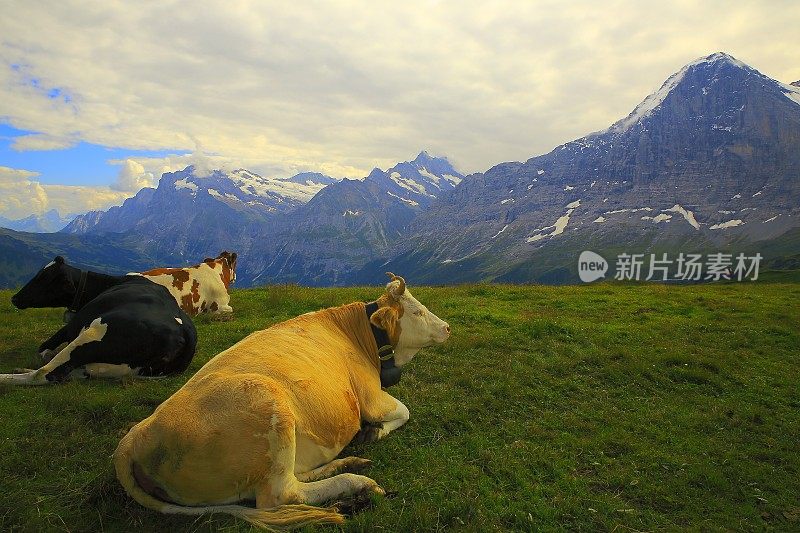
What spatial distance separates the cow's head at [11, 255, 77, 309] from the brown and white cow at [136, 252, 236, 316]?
3318 mm

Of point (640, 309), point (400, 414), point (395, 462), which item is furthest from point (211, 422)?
point (640, 309)

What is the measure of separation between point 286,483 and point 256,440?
0.57 metres

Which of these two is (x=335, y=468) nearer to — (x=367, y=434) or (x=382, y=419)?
(x=367, y=434)

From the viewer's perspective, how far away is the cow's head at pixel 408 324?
840cm

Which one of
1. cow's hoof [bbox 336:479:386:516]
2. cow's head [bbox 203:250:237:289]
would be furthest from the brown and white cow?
cow's hoof [bbox 336:479:386:516]

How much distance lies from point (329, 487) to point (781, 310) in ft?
60.3

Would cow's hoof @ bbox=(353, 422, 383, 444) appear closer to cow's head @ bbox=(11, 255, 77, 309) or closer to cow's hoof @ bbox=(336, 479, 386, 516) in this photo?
cow's hoof @ bbox=(336, 479, 386, 516)

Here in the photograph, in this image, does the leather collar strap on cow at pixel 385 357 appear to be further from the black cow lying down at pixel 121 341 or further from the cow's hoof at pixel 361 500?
the black cow lying down at pixel 121 341

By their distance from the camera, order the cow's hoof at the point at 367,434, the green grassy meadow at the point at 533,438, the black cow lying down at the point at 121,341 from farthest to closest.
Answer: the black cow lying down at the point at 121,341 → the cow's hoof at the point at 367,434 → the green grassy meadow at the point at 533,438

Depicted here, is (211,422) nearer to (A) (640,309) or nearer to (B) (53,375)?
(B) (53,375)

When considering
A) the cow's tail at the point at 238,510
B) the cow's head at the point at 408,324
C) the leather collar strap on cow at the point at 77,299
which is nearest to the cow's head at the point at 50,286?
the leather collar strap on cow at the point at 77,299

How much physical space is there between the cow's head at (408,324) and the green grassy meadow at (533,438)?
856 mm

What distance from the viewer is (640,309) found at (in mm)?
17766

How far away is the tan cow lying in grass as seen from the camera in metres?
4.84
